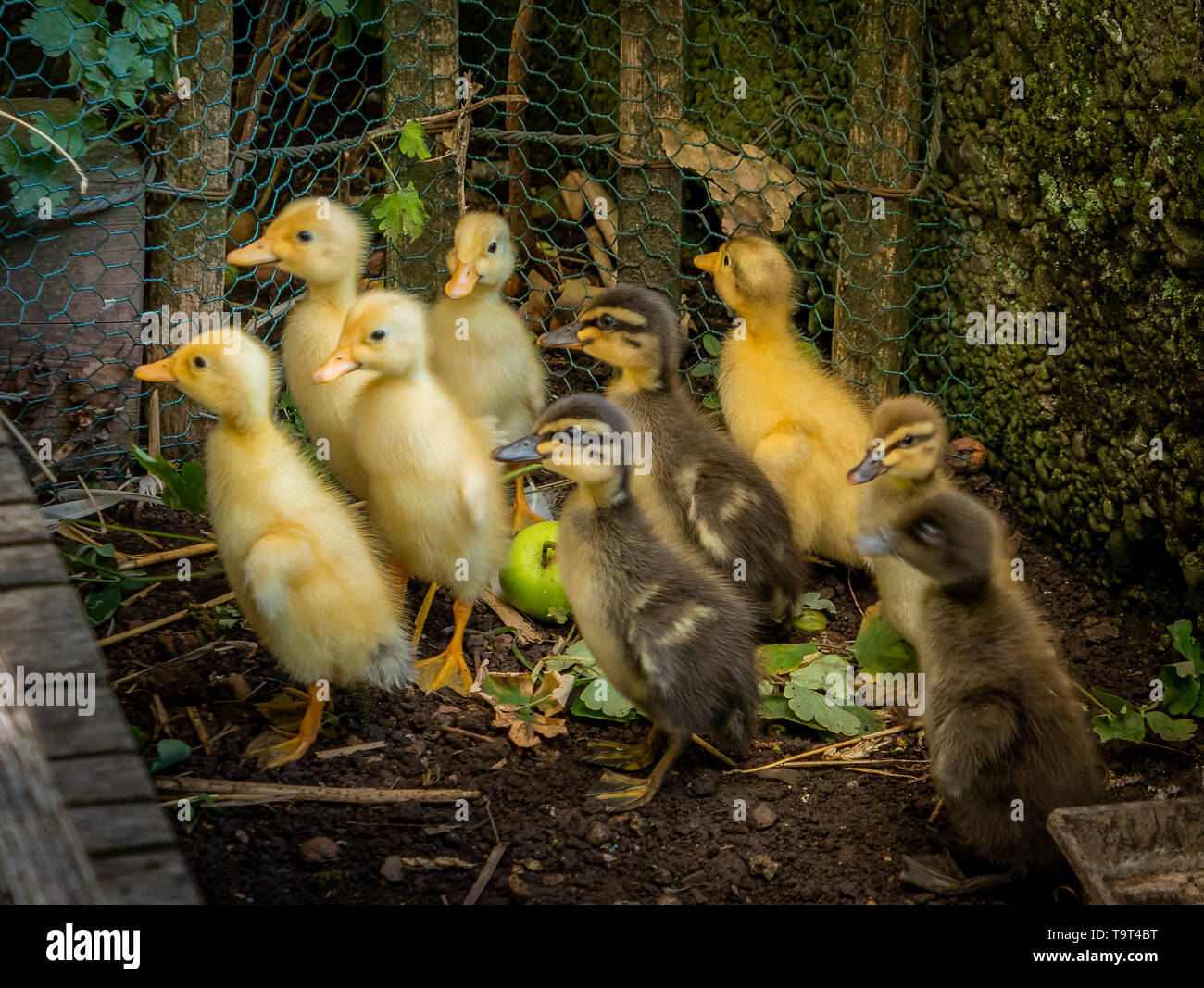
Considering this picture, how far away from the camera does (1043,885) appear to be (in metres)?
3.00

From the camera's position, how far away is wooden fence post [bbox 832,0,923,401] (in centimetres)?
477

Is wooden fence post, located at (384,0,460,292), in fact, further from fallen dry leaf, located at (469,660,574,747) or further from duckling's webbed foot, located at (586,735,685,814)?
duckling's webbed foot, located at (586,735,685,814)

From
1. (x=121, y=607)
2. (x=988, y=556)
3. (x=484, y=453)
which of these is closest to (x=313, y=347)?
(x=484, y=453)

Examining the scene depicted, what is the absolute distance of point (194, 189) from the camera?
4.47 m

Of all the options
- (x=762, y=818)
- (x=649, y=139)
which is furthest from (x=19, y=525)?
(x=649, y=139)

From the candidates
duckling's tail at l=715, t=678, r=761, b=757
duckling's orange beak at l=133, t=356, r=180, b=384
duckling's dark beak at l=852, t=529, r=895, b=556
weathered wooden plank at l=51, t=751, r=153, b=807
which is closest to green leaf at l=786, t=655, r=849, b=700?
duckling's tail at l=715, t=678, r=761, b=757

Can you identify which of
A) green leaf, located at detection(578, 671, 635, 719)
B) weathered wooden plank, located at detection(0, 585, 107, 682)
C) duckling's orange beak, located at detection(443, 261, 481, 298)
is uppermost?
duckling's orange beak, located at detection(443, 261, 481, 298)

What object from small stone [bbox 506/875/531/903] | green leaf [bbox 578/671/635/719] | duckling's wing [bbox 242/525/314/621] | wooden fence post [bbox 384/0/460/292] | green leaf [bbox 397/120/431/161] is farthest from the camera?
wooden fence post [bbox 384/0/460/292]

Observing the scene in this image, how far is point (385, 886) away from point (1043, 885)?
1593 millimetres

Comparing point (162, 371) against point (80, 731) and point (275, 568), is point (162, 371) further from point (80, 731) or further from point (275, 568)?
point (80, 731)

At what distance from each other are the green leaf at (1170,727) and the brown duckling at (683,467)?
111cm

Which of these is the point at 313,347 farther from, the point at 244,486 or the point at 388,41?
the point at 388,41

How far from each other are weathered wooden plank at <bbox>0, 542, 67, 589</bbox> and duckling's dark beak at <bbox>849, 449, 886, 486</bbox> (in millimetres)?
2365

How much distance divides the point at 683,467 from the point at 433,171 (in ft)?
5.49
